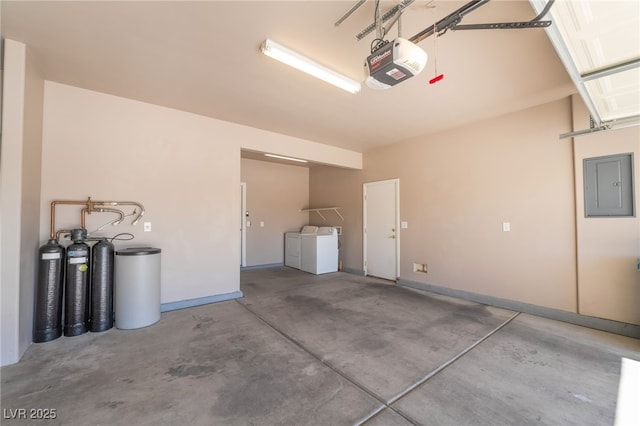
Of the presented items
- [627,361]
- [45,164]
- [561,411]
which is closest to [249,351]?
[561,411]

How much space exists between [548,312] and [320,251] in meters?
3.98

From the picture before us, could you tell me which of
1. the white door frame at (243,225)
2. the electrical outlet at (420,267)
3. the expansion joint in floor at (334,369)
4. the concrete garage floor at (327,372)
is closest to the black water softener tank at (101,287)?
the concrete garage floor at (327,372)

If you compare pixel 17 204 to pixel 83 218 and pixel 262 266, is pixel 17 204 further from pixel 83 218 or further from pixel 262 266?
pixel 262 266

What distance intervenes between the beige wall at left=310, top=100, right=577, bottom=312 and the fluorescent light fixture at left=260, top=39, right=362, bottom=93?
7.90ft

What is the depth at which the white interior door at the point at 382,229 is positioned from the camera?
530 centimetres

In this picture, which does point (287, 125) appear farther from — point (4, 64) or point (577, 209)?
point (577, 209)

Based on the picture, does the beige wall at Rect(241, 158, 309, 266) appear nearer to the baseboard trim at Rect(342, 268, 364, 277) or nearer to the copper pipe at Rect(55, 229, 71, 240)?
the baseboard trim at Rect(342, 268, 364, 277)

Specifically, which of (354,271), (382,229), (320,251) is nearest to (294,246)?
(320,251)

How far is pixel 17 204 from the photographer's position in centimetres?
226

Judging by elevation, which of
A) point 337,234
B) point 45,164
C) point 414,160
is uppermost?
point 414,160

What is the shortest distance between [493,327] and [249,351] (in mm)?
2810

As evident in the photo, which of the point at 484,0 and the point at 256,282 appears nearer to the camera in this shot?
the point at 484,0

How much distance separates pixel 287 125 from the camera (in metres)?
4.34

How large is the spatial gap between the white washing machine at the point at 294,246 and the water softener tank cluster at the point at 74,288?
3977 mm
